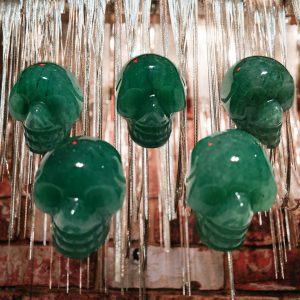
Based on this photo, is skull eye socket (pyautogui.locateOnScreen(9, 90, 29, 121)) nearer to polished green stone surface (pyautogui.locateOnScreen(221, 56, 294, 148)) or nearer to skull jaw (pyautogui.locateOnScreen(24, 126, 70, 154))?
skull jaw (pyautogui.locateOnScreen(24, 126, 70, 154))

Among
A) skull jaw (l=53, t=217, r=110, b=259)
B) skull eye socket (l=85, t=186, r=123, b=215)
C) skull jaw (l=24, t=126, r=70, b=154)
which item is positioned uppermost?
skull jaw (l=24, t=126, r=70, b=154)

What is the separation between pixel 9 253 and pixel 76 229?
0.62 m

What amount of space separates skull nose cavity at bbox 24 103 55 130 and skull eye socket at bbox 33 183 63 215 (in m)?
0.07

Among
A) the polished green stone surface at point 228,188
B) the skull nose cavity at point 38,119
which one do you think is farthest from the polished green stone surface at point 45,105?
the polished green stone surface at point 228,188

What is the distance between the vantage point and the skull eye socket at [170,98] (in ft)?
1.61

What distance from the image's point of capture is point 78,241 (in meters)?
0.43

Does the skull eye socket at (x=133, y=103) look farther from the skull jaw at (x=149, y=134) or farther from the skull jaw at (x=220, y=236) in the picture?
the skull jaw at (x=220, y=236)

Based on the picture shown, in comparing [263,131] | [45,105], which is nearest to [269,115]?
[263,131]

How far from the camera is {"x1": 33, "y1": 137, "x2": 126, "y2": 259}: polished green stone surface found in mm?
428

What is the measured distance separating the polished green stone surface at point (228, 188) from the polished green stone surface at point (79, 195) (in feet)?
0.27

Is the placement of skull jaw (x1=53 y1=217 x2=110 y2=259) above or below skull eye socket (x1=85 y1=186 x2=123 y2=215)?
below

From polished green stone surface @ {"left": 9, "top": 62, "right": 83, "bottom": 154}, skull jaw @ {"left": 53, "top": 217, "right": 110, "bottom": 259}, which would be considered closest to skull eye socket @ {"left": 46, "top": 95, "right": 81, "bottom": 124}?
polished green stone surface @ {"left": 9, "top": 62, "right": 83, "bottom": 154}

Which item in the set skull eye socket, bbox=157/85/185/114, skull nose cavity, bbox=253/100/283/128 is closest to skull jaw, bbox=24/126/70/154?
skull eye socket, bbox=157/85/185/114

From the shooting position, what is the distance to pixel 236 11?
80 cm
